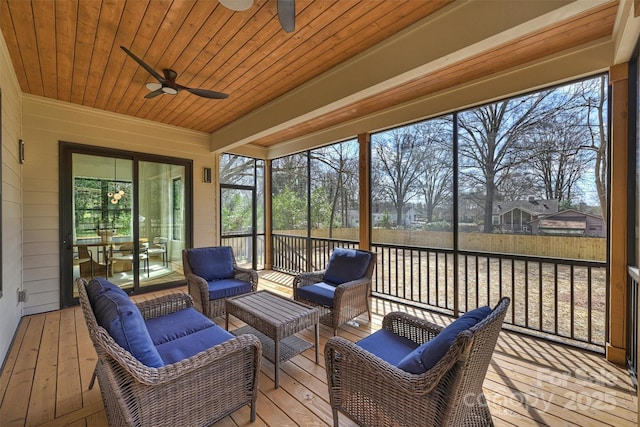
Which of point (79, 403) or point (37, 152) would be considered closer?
point (79, 403)

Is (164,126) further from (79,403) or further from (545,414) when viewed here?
(545,414)

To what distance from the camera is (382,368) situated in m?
1.36

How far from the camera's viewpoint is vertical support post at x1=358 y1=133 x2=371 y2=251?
13.6ft

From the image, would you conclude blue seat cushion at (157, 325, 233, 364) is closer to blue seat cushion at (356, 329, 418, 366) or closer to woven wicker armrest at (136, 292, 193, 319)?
woven wicker armrest at (136, 292, 193, 319)

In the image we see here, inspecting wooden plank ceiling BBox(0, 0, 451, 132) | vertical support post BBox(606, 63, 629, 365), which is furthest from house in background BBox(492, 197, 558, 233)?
wooden plank ceiling BBox(0, 0, 451, 132)

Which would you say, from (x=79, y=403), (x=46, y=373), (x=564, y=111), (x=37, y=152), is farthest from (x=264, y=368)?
(x=37, y=152)

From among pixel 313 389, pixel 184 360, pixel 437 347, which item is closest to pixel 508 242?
pixel 437 347

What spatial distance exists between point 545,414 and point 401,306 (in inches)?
77.6

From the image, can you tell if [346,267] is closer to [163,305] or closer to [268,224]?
[163,305]

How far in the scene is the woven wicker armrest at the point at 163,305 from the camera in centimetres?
223

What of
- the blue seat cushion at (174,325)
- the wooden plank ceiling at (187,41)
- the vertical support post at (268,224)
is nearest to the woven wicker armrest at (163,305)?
the blue seat cushion at (174,325)

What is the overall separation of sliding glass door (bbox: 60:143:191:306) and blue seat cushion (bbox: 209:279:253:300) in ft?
6.45

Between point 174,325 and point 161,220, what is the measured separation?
3178 mm

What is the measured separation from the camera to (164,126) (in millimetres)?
4609
